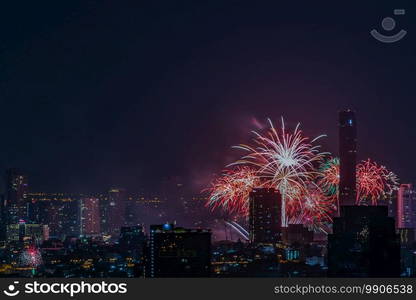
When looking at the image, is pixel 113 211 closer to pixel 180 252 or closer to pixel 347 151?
pixel 347 151

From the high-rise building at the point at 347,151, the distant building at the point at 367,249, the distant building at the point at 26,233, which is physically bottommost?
the distant building at the point at 26,233

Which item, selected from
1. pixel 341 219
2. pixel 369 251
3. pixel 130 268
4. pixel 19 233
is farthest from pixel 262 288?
pixel 19 233

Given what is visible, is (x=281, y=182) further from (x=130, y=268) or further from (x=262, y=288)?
(x=262, y=288)

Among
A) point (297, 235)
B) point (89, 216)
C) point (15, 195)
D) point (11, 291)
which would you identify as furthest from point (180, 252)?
point (89, 216)

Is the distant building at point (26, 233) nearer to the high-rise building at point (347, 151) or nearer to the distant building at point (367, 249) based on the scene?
the high-rise building at point (347, 151)

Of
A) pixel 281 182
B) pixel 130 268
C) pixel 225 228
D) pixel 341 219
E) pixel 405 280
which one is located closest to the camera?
pixel 405 280

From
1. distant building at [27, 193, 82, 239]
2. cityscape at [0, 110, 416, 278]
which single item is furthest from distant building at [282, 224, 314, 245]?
distant building at [27, 193, 82, 239]

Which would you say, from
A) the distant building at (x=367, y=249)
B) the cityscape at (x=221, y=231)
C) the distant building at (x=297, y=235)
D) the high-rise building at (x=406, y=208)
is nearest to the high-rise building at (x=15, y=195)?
the cityscape at (x=221, y=231)
